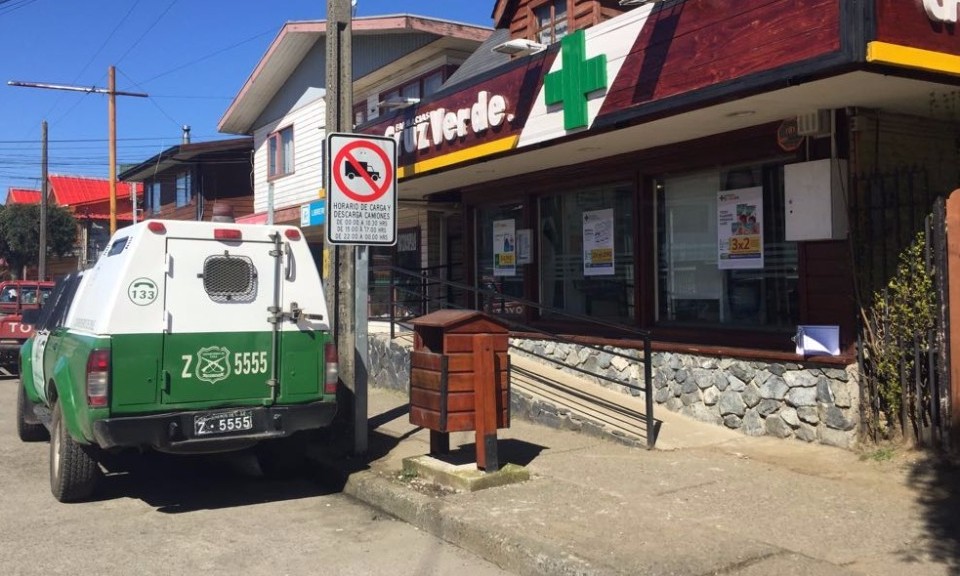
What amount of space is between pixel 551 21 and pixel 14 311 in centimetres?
1239

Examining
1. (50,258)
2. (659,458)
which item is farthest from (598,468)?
(50,258)

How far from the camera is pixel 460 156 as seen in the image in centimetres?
1050

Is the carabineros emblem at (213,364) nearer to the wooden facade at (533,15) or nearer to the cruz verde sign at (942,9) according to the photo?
the cruz verde sign at (942,9)

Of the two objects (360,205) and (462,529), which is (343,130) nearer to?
(360,205)

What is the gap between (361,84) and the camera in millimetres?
17734

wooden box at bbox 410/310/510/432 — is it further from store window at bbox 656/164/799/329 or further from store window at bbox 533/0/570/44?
store window at bbox 533/0/570/44

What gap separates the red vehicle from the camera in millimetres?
15492

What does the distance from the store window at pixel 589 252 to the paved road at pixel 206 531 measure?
4.14m

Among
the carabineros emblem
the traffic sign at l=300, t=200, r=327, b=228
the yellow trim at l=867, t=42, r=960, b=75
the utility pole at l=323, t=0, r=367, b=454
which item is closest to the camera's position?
the yellow trim at l=867, t=42, r=960, b=75

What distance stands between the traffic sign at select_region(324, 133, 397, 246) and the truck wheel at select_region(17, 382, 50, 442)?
436 centimetres

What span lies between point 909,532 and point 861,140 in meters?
3.61

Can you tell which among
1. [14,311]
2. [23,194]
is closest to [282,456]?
[14,311]

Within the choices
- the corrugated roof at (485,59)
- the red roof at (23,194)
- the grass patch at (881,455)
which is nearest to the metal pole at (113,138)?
the corrugated roof at (485,59)

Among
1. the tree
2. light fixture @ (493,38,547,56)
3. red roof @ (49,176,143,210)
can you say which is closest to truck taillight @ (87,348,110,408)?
light fixture @ (493,38,547,56)
